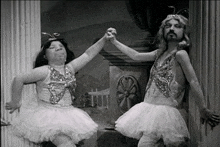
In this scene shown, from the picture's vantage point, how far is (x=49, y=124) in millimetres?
2180

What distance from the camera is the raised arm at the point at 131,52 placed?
240 centimetres

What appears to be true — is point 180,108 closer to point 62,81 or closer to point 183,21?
point 183,21

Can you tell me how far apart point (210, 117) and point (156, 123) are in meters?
0.33

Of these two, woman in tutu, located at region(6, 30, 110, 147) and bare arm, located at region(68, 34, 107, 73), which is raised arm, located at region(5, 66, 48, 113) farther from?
bare arm, located at region(68, 34, 107, 73)

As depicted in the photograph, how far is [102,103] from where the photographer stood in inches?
107

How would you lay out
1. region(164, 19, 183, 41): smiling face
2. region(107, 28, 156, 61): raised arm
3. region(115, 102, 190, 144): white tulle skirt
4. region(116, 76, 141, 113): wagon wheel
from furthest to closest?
region(116, 76, 141, 113): wagon wheel → region(107, 28, 156, 61): raised arm → region(164, 19, 183, 41): smiling face → region(115, 102, 190, 144): white tulle skirt

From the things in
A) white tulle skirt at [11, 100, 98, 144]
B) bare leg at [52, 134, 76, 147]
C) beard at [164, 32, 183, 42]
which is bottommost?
bare leg at [52, 134, 76, 147]

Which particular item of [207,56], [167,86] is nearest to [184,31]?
[207,56]

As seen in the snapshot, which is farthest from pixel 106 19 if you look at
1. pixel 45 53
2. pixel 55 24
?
pixel 45 53

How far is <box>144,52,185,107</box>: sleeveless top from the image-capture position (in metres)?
2.25

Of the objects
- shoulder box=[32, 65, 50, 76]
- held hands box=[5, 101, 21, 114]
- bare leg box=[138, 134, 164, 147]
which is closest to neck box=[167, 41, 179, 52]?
bare leg box=[138, 134, 164, 147]

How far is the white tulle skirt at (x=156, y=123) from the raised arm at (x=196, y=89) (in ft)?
0.46

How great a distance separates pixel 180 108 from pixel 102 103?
61 cm

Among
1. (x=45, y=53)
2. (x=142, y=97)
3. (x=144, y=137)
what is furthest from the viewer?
(x=142, y=97)
